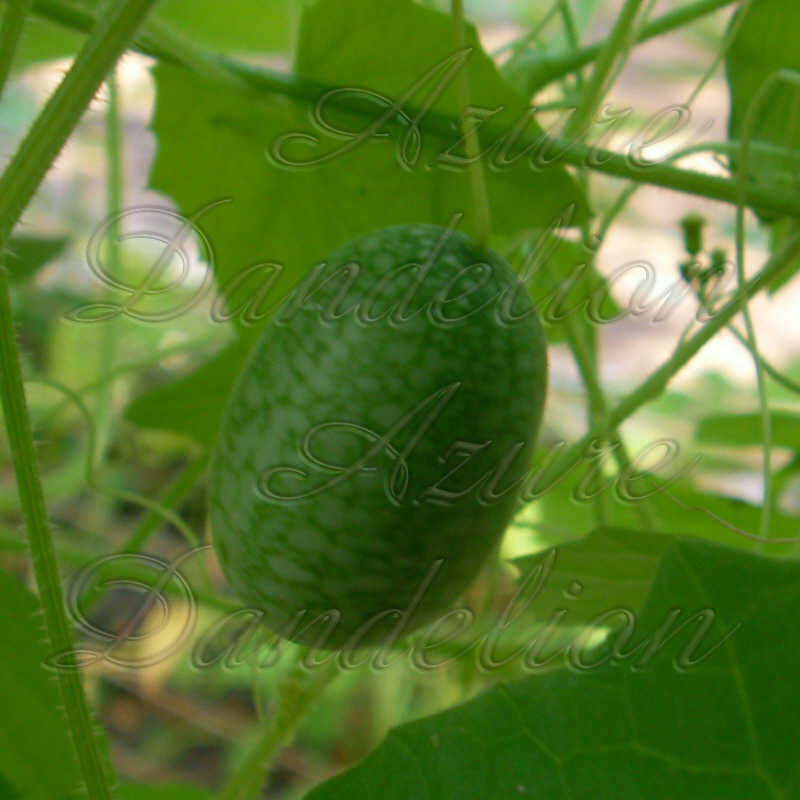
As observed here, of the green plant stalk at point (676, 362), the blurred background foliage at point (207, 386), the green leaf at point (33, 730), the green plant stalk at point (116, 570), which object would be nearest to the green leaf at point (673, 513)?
the blurred background foliage at point (207, 386)

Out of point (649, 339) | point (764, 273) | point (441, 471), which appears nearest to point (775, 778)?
point (441, 471)

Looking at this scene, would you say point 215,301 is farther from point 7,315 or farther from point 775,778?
point 775,778

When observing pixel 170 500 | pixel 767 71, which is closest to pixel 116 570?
pixel 170 500

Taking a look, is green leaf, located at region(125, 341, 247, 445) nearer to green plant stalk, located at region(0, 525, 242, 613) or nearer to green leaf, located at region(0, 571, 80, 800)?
green plant stalk, located at region(0, 525, 242, 613)

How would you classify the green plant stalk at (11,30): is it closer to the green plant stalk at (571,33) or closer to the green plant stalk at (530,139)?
the green plant stalk at (530,139)

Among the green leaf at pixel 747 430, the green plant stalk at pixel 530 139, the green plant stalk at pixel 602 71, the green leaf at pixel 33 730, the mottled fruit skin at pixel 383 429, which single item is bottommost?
the green leaf at pixel 33 730

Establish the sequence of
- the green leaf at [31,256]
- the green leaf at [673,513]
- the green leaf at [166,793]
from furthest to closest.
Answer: the green leaf at [31,256], the green leaf at [673,513], the green leaf at [166,793]

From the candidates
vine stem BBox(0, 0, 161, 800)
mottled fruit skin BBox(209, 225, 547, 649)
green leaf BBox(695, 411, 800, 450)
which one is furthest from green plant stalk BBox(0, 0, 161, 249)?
green leaf BBox(695, 411, 800, 450)
